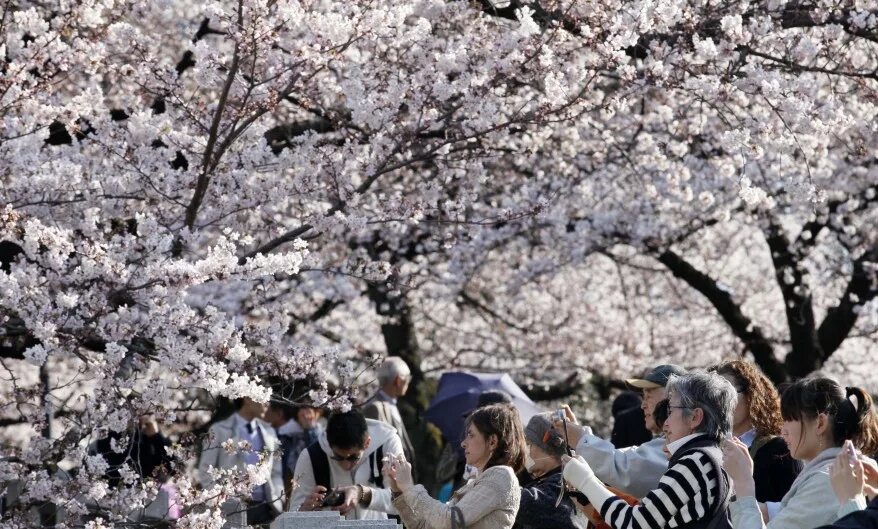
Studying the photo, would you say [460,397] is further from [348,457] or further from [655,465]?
[655,465]

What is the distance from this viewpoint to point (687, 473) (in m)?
4.75

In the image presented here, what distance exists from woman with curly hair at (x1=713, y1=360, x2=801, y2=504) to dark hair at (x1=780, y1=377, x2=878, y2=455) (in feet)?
2.16

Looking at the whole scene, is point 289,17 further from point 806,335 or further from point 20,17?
point 806,335

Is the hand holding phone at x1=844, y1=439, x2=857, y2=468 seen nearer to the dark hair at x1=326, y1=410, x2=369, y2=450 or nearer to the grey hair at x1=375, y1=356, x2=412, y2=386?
the dark hair at x1=326, y1=410, x2=369, y2=450

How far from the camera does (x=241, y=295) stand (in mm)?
10688

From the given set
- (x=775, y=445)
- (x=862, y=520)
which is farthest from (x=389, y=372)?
(x=862, y=520)

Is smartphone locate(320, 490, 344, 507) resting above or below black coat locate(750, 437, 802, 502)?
above

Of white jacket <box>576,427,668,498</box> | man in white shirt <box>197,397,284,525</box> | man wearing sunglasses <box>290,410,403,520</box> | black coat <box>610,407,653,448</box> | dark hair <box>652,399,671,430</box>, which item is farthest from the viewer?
man in white shirt <box>197,397,284,525</box>

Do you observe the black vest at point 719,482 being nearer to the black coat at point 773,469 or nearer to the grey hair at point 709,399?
the grey hair at point 709,399

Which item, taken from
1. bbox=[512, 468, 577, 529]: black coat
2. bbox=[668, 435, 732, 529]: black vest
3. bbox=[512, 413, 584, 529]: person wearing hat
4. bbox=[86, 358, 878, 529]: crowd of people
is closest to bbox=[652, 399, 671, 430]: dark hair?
bbox=[86, 358, 878, 529]: crowd of people

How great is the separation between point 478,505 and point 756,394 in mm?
1244

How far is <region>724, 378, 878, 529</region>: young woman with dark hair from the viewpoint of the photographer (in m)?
4.57

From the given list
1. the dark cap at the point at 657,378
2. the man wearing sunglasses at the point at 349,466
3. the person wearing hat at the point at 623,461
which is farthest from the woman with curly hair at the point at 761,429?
the man wearing sunglasses at the point at 349,466

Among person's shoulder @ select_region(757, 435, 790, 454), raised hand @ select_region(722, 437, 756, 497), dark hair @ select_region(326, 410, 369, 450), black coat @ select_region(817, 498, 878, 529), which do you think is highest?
dark hair @ select_region(326, 410, 369, 450)
